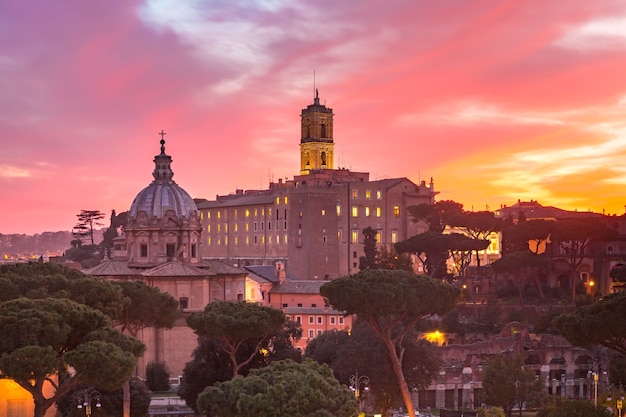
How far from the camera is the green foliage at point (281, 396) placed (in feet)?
88.0

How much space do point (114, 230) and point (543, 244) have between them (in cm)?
4752

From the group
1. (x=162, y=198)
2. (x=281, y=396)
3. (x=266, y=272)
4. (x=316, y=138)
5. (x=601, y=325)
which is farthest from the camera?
(x=316, y=138)

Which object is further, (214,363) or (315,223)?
(315,223)

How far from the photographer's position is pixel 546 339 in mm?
58625

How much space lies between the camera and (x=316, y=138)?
118m

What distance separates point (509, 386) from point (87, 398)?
22.3m

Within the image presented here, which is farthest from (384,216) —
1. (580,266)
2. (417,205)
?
(580,266)

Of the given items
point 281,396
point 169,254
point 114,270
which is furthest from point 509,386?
point 281,396

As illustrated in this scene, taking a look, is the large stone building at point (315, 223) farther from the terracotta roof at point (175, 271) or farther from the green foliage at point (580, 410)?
the green foliage at point (580, 410)

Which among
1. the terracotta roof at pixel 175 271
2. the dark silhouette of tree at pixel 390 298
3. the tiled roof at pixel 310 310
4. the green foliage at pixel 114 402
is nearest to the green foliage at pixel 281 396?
the green foliage at pixel 114 402

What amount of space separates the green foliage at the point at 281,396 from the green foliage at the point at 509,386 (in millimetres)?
19777

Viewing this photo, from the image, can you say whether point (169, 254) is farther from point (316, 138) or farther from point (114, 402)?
point (316, 138)

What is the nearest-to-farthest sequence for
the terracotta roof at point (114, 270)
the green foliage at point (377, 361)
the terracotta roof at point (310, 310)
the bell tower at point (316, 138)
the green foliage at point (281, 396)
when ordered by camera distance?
the green foliage at point (281, 396)
the green foliage at point (377, 361)
the terracotta roof at point (114, 270)
the terracotta roof at point (310, 310)
the bell tower at point (316, 138)

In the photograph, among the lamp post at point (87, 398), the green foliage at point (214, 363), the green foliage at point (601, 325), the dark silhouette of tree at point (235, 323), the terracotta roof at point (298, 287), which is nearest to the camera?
the green foliage at point (601, 325)
